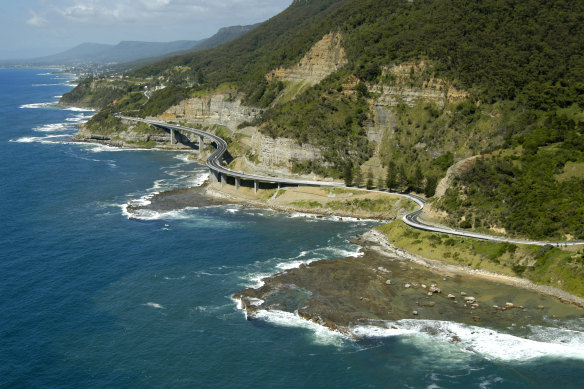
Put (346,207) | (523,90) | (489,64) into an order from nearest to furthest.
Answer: (346,207) < (523,90) < (489,64)

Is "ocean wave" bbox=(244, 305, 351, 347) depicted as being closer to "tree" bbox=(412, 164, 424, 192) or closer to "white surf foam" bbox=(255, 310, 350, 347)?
"white surf foam" bbox=(255, 310, 350, 347)

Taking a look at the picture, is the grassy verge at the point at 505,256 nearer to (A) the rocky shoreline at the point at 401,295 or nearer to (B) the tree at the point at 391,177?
(A) the rocky shoreline at the point at 401,295

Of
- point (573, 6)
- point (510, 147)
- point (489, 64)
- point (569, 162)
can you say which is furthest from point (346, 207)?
point (573, 6)

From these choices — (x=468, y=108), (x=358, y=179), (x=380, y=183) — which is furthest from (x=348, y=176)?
(x=468, y=108)

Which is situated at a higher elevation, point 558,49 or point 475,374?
point 558,49

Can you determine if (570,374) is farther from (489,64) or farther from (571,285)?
(489,64)

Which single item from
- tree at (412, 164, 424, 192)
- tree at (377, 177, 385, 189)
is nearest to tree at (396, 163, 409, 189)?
tree at (412, 164, 424, 192)

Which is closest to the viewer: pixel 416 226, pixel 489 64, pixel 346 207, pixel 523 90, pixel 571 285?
pixel 571 285
